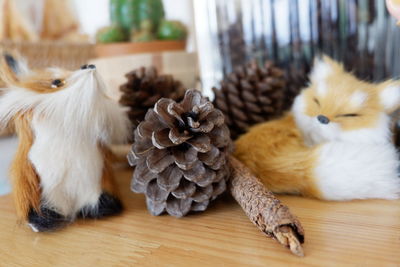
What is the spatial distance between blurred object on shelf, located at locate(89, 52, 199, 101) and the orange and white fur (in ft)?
0.66

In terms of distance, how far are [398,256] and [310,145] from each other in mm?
186

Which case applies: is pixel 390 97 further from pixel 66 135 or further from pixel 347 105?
pixel 66 135

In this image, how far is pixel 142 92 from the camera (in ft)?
1.43

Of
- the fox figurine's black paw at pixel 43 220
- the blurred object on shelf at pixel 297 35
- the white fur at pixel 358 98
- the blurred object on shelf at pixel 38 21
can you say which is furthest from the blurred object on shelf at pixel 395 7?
the blurred object on shelf at pixel 38 21

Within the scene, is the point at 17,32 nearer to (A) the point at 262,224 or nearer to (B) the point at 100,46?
(B) the point at 100,46

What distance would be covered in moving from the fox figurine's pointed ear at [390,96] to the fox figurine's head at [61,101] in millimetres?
305

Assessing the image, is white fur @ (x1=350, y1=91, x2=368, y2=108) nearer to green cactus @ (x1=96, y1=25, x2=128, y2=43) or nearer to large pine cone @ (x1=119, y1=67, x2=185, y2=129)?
large pine cone @ (x1=119, y1=67, x2=185, y2=129)

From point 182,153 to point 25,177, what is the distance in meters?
0.15

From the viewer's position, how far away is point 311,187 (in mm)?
337

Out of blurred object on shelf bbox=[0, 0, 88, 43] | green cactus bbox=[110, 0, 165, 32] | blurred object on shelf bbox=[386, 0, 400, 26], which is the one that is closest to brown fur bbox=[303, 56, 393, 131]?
blurred object on shelf bbox=[386, 0, 400, 26]

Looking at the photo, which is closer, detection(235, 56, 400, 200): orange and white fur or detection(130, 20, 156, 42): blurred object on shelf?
detection(235, 56, 400, 200): orange and white fur

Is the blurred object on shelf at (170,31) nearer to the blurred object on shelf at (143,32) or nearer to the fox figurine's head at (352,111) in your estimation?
the blurred object on shelf at (143,32)

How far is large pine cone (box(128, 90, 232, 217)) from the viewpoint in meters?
0.29

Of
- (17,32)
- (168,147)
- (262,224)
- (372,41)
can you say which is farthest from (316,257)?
(17,32)
